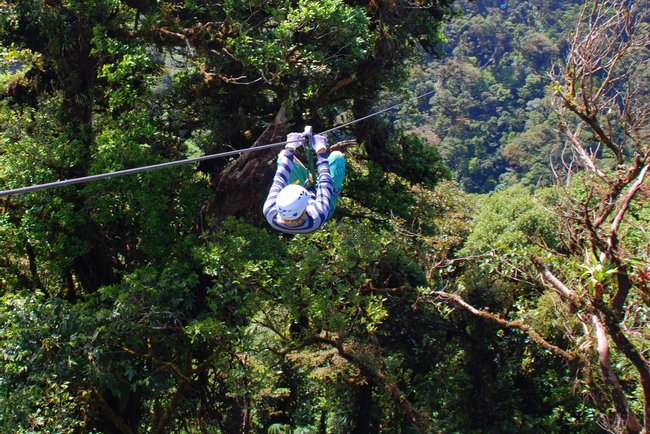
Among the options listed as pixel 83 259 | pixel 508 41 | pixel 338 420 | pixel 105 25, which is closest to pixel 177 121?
pixel 105 25

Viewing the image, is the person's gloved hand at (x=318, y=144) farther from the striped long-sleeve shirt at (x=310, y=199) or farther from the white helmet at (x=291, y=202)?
the white helmet at (x=291, y=202)

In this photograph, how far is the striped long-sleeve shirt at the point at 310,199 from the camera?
5172mm

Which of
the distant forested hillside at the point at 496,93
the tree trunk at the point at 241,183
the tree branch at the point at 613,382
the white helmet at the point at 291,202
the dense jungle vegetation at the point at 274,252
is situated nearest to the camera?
the white helmet at the point at 291,202

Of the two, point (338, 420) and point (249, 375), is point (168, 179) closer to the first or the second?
point (249, 375)

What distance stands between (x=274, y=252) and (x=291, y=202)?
2832 millimetres

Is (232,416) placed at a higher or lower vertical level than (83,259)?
lower

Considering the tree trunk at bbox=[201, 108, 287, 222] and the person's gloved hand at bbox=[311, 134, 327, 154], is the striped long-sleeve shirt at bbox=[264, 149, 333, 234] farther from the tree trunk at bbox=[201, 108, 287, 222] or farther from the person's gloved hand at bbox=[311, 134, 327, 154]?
the tree trunk at bbox=[201, 108, 287, 222]

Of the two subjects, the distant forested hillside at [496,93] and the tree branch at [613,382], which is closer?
the tree branch at [613,382]

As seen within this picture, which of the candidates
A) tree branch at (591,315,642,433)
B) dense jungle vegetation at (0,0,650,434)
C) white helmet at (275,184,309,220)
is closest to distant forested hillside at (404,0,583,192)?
dense jungle vegetation at (0,0,650,434)

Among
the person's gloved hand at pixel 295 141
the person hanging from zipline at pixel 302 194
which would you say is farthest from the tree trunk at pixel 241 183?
the person's gloved hand at pixel 295 141

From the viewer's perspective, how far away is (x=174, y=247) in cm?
771

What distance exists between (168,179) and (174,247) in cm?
80

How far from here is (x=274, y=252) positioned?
7.70m

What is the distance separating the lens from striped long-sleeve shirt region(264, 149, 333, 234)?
17.0 ft
